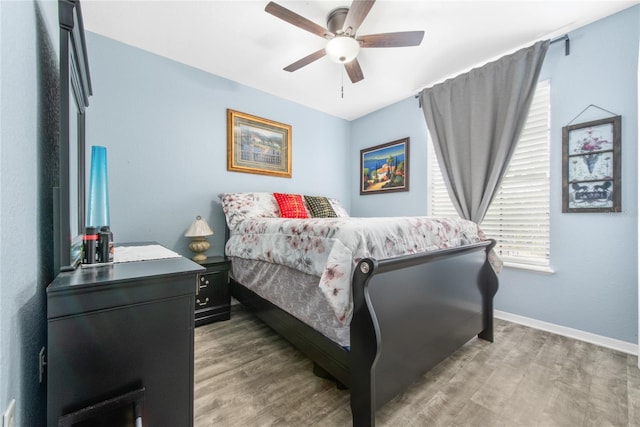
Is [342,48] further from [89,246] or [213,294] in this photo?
[213,294]

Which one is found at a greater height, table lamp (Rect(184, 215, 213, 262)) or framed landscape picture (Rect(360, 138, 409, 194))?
framed landscape picture (Rect(360, 138, 409, 194))

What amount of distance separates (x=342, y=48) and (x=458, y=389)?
248 cm

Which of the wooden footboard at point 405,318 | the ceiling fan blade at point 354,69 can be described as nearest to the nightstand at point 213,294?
the wooden footboard at point 405,318

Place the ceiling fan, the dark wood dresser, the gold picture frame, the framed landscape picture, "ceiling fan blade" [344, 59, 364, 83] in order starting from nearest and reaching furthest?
the dark wood dresser
the ceiling fan
"ceiling fan blade" [344, 59, 364, 83]
the gold picture frame
the framed landscape picture

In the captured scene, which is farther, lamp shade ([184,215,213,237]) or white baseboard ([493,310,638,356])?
lamp shade ([184,215,213,237])

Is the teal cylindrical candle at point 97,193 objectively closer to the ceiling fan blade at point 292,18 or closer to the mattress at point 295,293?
the mattress at point 295,293

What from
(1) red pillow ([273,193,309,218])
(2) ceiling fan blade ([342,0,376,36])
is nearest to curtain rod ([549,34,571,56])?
(2) ceiling fan blade ([342,0,376,36])

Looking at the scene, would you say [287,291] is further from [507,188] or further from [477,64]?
[477,64]

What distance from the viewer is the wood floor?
125 cm

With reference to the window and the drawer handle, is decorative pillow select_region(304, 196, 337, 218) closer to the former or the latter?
the drawer handle

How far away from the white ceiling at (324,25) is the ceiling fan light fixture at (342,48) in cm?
23

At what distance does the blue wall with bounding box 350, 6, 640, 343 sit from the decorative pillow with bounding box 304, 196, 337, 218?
6.44 feet

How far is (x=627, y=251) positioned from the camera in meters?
1.88

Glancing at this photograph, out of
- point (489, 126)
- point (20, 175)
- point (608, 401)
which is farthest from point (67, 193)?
point (489, 126)
